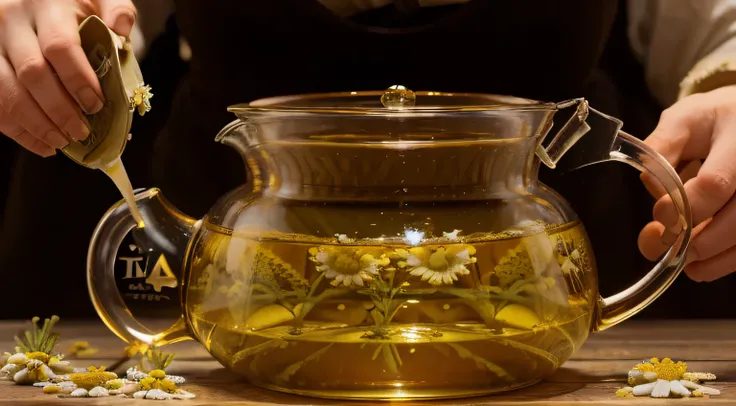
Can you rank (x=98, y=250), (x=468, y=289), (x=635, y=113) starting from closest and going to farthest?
1. (x=468, y=289)
2. (x=98, y=250)
3. (x=635, y=113)

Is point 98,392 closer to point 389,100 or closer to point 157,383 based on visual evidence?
point 157,383

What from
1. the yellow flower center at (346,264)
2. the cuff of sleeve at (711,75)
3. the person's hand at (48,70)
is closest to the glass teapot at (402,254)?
the yellow flower center at (346,264)

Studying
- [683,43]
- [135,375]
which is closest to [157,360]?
[135,375]

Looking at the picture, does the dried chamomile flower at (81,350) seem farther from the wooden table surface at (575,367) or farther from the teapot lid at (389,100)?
the teapot lid at (389,100)

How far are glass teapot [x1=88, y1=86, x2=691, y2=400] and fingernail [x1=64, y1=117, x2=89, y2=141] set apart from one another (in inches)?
3.7

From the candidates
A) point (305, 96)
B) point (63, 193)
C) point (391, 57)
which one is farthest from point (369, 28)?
point (63, 193)

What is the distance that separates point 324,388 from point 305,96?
260 millimetres

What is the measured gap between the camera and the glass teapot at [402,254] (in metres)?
0.56

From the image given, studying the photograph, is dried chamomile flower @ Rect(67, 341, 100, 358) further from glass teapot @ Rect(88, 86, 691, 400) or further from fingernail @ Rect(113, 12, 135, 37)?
fingernail @ Rect(113, 12, 135, 37)

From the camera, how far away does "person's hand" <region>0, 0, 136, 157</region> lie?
60 centimetres

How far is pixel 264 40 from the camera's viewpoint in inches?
44.6

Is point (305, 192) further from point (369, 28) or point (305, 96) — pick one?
point (369, 28)

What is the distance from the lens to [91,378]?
2.16 ft

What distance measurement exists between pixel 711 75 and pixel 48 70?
0.71 metres
